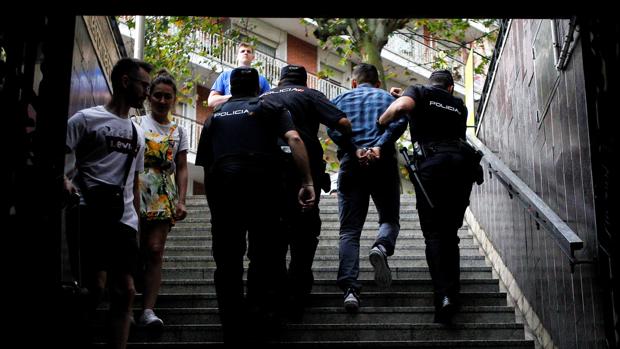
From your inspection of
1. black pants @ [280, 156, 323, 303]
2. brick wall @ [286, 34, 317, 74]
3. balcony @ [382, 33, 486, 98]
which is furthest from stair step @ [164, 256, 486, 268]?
balcony @ [382, 33, 486, 98]

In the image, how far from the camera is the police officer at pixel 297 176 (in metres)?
8.01

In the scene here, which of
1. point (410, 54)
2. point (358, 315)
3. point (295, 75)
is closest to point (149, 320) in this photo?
point (358, 315)

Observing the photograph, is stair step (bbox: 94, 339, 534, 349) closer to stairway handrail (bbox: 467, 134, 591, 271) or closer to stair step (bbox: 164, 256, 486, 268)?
stairway handrail (bbox: 467, 134, 591, 271)

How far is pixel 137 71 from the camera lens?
7301 millimetres

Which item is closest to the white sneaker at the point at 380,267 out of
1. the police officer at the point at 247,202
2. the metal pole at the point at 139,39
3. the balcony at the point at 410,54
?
the police officer at the point at 247,202

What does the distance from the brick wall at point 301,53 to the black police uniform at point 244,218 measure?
29.0 meters

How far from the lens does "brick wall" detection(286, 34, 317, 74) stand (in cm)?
3653

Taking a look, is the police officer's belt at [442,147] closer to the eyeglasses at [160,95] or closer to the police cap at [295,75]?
the police cap at [295,75]

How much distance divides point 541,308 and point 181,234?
439 centimetres

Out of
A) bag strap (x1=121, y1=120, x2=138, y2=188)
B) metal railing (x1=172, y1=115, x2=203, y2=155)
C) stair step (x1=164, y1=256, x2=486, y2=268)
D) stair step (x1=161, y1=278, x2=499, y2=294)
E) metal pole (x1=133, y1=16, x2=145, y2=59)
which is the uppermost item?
metal railing (x1=172, y1=115, x2=203, y2=155)

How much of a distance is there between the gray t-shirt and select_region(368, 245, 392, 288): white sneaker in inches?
84.0

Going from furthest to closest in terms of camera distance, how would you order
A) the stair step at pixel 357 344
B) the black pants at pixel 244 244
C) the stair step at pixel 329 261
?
the stair step at pixel 329 261
the stair step at pixel 357 344
the black pants at pixel 244 244

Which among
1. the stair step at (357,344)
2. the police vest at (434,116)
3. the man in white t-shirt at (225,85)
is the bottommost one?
the stair step at (357,344)

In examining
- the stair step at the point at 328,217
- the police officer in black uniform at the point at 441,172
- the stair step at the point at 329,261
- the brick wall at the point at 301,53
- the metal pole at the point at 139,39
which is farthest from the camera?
the brick wall at the point at 301,53
